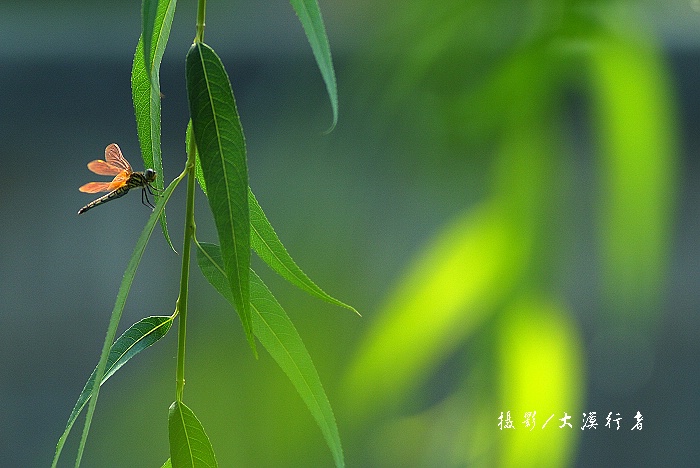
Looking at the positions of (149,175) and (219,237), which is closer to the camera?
(219,237)

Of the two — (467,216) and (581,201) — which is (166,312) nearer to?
(581,201)

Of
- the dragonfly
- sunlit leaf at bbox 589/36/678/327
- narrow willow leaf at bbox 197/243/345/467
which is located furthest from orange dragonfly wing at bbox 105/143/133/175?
sunlit leaf at bbox 589/36/678/327

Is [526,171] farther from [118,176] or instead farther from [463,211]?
[118,176]

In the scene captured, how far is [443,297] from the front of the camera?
1.36ft

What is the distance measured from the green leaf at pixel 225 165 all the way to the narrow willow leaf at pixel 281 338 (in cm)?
5

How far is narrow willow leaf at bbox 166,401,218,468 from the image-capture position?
299mm

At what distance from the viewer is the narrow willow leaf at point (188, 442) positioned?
0.30 metres

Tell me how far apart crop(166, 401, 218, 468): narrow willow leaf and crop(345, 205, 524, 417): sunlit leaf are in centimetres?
15

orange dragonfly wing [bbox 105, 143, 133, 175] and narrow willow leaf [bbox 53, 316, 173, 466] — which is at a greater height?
orange dragonfly wing [bbox 105, 143, 133, 175]

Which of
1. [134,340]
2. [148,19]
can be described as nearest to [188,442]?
[134,340]

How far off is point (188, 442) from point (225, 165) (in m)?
0.11

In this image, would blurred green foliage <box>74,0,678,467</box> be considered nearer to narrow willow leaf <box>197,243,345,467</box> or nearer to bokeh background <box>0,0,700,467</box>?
bokeh background <box>0,0,700,467</box>

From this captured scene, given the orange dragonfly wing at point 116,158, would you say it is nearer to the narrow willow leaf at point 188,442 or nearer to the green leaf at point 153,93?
the green leaf at point 153,93

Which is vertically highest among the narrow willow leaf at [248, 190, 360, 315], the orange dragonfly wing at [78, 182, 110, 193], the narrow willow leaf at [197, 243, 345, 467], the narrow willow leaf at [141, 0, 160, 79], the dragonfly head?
the narrow willow leaf at [141, 0, 160, 79]
